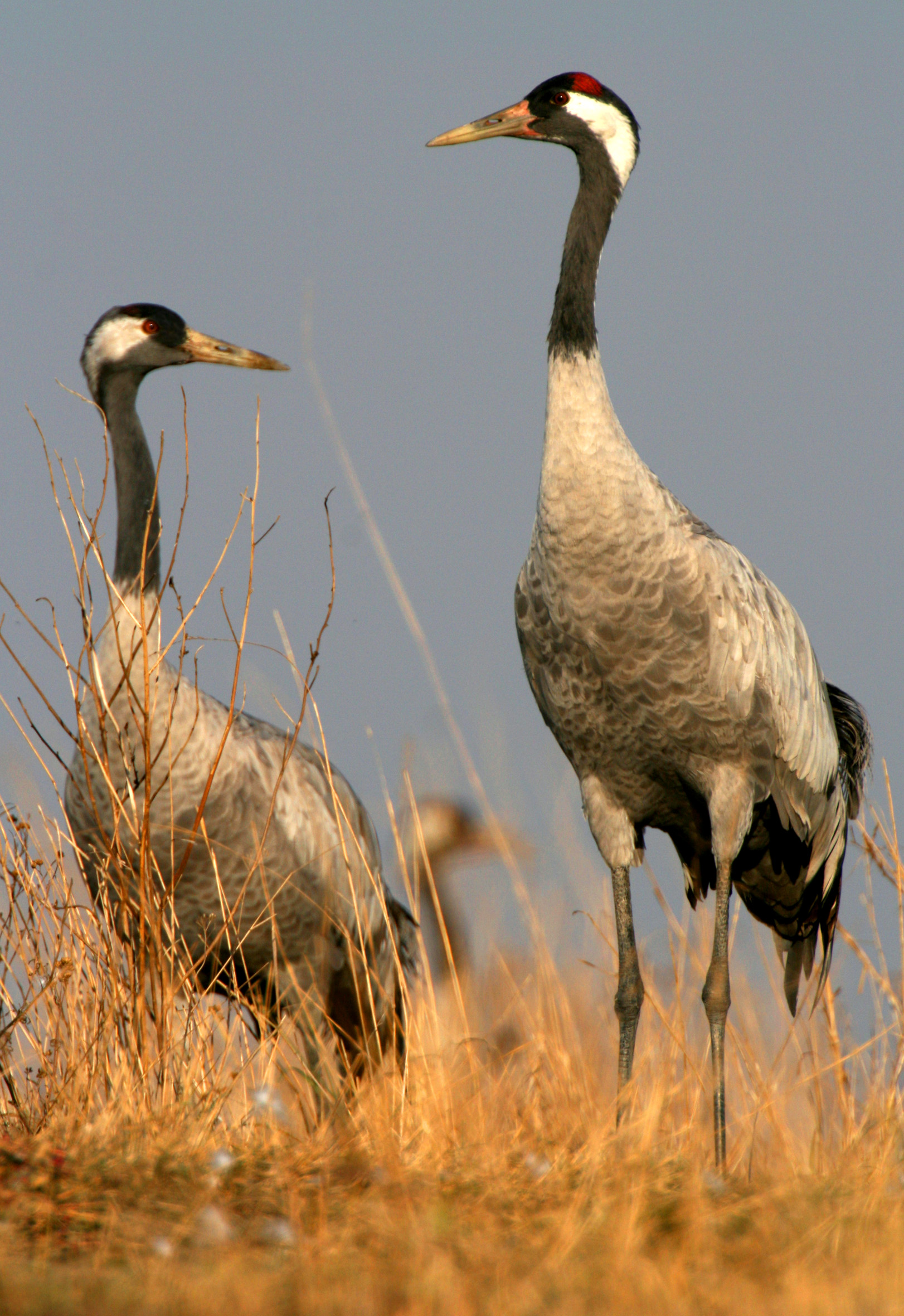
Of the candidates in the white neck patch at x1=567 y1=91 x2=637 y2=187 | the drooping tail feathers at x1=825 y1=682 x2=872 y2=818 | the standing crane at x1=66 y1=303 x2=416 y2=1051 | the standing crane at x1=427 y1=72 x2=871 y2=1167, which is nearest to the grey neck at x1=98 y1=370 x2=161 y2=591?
the standing crane at x1=66 y1=303 x2=416 y2=1051

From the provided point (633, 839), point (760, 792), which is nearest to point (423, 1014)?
point (633, 839)

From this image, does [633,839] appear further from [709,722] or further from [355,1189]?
[355,1189]

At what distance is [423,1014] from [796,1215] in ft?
6.08

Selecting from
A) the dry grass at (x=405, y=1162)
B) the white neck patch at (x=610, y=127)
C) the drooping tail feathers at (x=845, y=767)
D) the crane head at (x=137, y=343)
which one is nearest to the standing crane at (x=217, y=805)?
the crane head at (x=137, y=343)

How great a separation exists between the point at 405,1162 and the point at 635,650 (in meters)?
1.44

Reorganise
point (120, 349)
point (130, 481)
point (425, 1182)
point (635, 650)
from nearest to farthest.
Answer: point (425, 1182)
point (635, 650)
point (130, 481)
point (120, 349)

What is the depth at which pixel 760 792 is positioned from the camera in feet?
12.7

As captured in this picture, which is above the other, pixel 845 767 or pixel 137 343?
pixel 137 343

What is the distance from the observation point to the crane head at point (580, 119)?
158 inches

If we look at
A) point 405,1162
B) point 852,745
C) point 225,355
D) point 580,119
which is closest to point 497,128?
point 580,119

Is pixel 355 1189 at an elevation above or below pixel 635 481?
below

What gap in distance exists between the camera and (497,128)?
4168mm

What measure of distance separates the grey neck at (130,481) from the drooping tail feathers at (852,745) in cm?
229

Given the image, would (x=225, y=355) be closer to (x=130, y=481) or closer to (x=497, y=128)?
(x=130, y=481)
